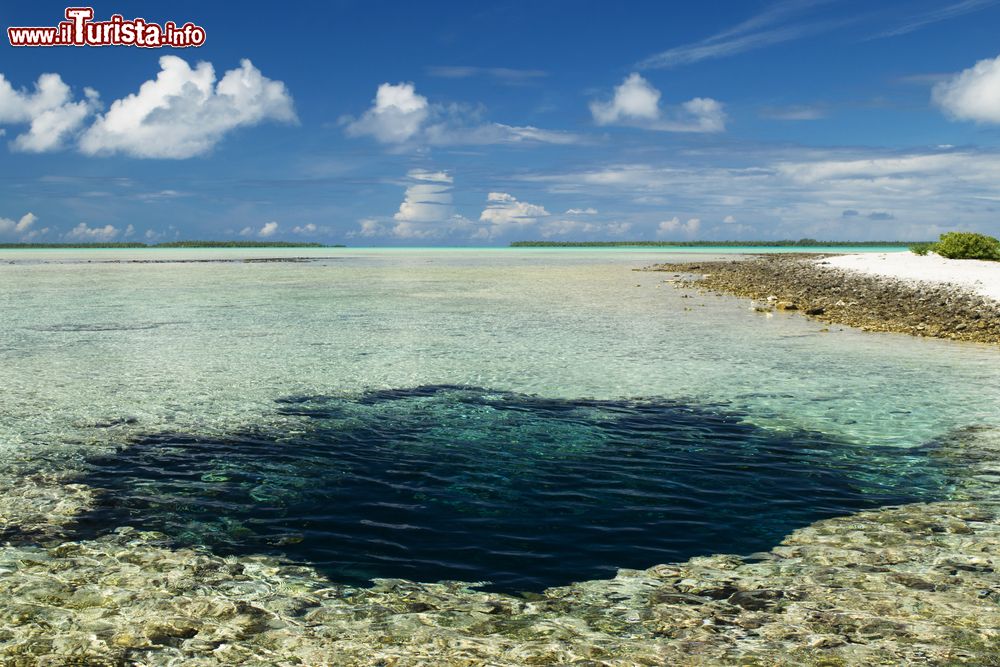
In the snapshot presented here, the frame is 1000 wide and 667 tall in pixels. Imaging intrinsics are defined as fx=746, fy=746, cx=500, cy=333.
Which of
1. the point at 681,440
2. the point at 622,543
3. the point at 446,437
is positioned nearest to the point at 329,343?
the point at 446,437

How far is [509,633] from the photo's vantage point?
21.9 ft

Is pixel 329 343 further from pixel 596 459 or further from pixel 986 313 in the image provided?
pixel 986 313

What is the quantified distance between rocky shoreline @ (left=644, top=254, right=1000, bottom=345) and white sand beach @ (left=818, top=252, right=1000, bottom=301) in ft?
3.21

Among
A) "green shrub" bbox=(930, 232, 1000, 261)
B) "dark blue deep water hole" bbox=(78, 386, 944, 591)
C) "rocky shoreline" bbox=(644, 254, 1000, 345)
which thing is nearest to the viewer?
"dark blue deep water hole" bbox=(78, 386, 944, 591)

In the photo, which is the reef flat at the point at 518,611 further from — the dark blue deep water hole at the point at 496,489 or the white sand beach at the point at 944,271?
the white sand beach at the point at 944,271

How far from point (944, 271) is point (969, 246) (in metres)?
11.2

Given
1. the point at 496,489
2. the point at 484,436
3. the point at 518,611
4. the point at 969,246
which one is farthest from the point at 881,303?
the point at 518,611

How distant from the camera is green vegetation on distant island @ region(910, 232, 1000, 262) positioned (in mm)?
53781

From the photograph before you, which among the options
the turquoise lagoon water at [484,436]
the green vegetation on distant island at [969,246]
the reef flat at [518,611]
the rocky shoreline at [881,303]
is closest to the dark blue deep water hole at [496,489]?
the turquoise lagoon water at [484,436]

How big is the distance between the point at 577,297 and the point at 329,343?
24.6 metres

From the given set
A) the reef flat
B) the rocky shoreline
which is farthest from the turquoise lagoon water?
the rocky shoreline

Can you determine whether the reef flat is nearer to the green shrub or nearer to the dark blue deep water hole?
the dark blue deep water hole

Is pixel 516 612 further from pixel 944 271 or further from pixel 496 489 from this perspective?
pixel 944 271

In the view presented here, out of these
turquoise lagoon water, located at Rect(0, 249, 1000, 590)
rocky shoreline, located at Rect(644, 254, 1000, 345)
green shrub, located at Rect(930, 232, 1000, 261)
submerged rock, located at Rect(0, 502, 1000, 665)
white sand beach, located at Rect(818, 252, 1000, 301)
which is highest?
green shrub, located at Rect(930, 232, 1000, 261)
